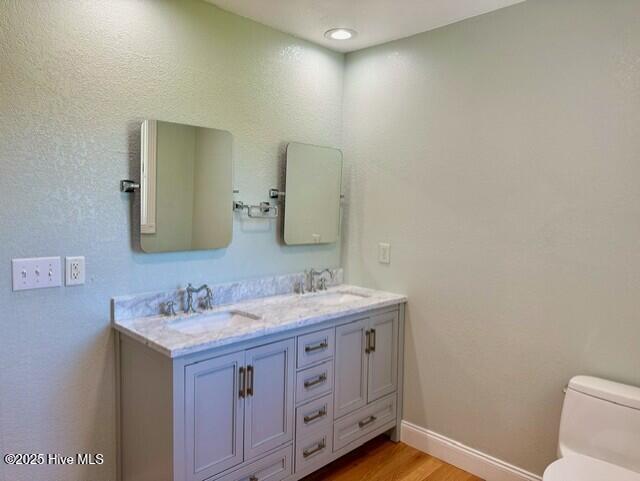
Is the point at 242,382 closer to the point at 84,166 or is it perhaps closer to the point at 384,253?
the point at 84,166

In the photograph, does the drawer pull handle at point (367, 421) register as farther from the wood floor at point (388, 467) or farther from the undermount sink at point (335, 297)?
the undermount sink at point (335, 297)

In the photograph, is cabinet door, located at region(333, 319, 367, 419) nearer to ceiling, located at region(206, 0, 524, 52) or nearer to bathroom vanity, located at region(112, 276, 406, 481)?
bathroom vanity, located at region(112, 276, 406, 481)

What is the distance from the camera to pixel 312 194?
286cm

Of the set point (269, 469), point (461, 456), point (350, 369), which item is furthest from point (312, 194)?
point (461, 456)

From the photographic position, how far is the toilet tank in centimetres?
183

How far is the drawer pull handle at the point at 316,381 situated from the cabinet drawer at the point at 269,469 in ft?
0.94

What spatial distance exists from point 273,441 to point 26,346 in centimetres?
110

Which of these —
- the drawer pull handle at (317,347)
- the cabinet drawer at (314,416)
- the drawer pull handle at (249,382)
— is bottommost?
the cabinet drawer at (314,416)

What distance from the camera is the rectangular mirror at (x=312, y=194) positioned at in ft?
9.04

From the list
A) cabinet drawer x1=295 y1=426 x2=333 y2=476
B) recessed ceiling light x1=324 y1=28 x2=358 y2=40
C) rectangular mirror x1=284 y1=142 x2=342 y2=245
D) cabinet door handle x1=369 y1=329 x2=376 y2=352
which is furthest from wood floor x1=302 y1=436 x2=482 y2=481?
recessed ceiling light x1=324 y1=28 x2=358 y2=40

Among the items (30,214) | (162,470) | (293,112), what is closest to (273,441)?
(162,470)

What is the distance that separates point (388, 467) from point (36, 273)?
6.49 ft

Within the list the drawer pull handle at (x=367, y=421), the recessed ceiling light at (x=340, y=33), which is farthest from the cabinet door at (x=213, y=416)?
the recessed ceiling light at (x=340, y=33)

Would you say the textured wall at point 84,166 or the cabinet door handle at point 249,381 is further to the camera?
the cabinet door handle at point 249,381
